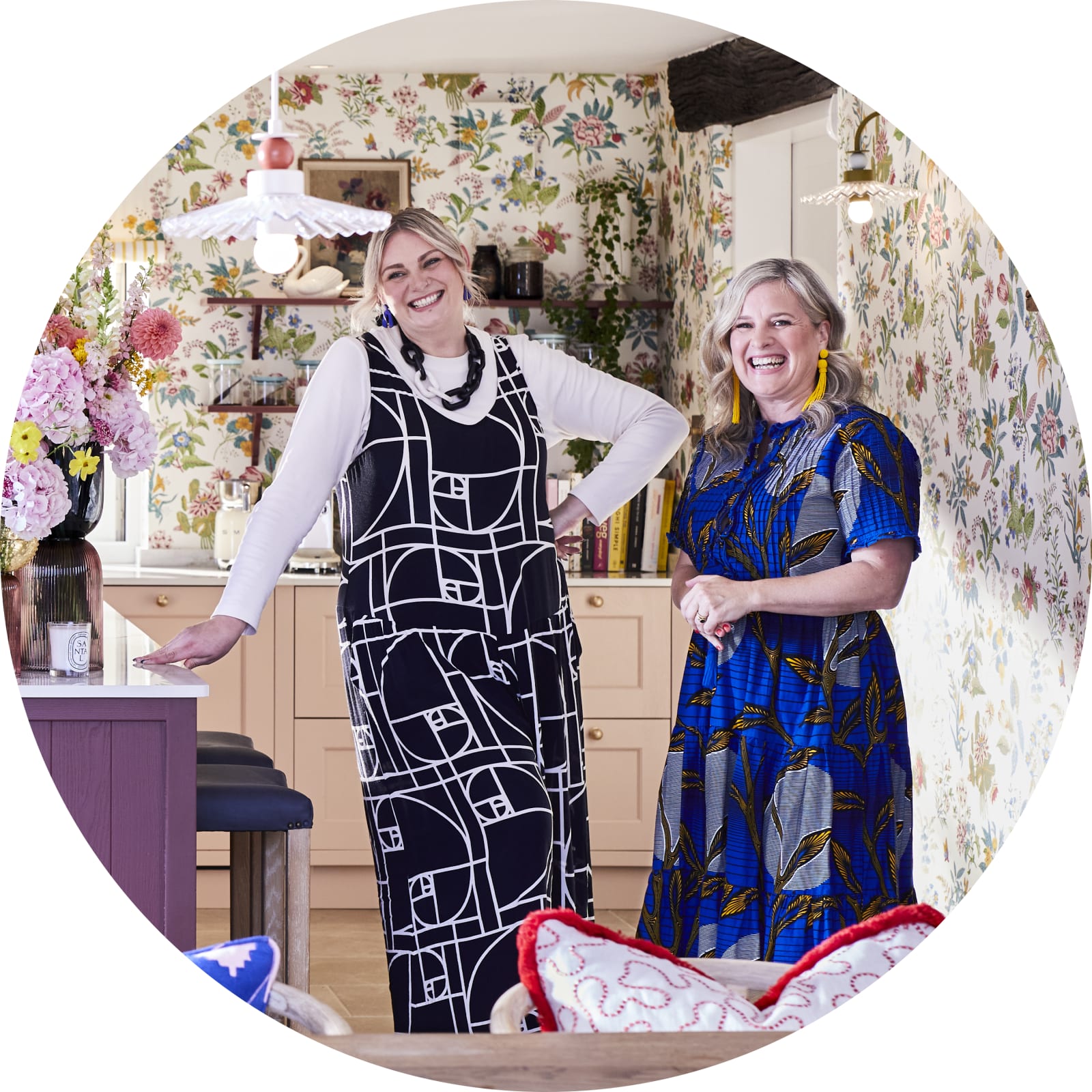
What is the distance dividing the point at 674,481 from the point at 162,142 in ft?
10.1

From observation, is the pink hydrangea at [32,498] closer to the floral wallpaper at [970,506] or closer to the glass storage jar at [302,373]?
the floral wallpaper at [970,506]

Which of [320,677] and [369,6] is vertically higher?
[369,6]

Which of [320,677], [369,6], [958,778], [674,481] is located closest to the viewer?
[369,6]

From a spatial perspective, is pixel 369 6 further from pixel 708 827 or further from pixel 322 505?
pixel 708 827

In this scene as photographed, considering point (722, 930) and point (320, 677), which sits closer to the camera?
point (722, 930)

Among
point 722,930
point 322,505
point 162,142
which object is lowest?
point 722,930

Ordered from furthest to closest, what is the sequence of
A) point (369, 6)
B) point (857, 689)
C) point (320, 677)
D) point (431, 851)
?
point (320, 677) → point (431, 851) → point (857, 689) → point (369, 6)

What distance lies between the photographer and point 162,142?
1.62 metres

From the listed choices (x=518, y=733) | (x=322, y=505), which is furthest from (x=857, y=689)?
(x=322, y=505)

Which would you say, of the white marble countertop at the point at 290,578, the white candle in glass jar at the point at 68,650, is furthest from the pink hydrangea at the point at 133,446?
the white marble countertop at the point at 290,578

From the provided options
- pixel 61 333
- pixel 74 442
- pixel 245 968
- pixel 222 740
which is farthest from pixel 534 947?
pixel 222 740

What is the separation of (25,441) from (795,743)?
1219 mm

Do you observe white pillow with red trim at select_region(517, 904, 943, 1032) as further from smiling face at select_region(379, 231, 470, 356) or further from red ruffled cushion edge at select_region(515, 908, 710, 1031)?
A: smiling face at select_region(379, 231, 470, 356)

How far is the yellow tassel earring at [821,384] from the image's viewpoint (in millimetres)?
2178
